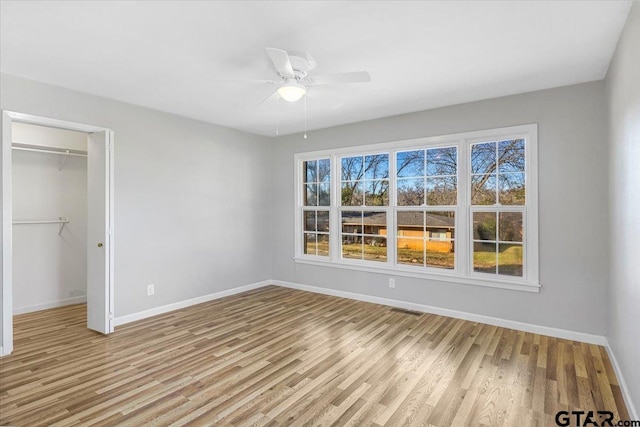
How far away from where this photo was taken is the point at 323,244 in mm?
5367

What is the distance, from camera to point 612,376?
2.60 m

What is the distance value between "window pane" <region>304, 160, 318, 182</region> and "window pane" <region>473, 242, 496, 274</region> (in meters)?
2.69

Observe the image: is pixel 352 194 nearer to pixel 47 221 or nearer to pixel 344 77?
pixel 344 77

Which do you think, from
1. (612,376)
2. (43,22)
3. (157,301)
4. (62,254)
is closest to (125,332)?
(157,301)

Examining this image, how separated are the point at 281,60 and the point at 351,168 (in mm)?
2876

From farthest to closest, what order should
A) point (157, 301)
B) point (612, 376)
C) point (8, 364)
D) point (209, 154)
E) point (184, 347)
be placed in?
point (209, 154) → point (157, 301) → point (184, 347) → point (8, 364) → point (612, 376)

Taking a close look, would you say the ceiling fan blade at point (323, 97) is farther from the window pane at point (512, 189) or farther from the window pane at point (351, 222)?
the window pane at point (512, 189)

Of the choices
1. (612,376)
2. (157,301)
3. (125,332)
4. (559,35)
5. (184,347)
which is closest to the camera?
(559,35)

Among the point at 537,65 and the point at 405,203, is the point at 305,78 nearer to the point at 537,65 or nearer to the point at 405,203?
the point at 537,65

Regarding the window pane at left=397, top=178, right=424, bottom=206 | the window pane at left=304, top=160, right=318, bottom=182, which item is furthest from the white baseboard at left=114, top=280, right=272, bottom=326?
the window pane at left=397, top=178, right=424, bottom=206

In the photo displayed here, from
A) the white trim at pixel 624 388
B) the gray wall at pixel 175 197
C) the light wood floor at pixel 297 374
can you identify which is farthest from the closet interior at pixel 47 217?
the white trim at pixel 624 388

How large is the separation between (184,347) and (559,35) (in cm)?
412

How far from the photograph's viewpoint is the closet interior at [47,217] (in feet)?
13.7

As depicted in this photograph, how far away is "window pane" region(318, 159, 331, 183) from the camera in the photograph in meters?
5.26
